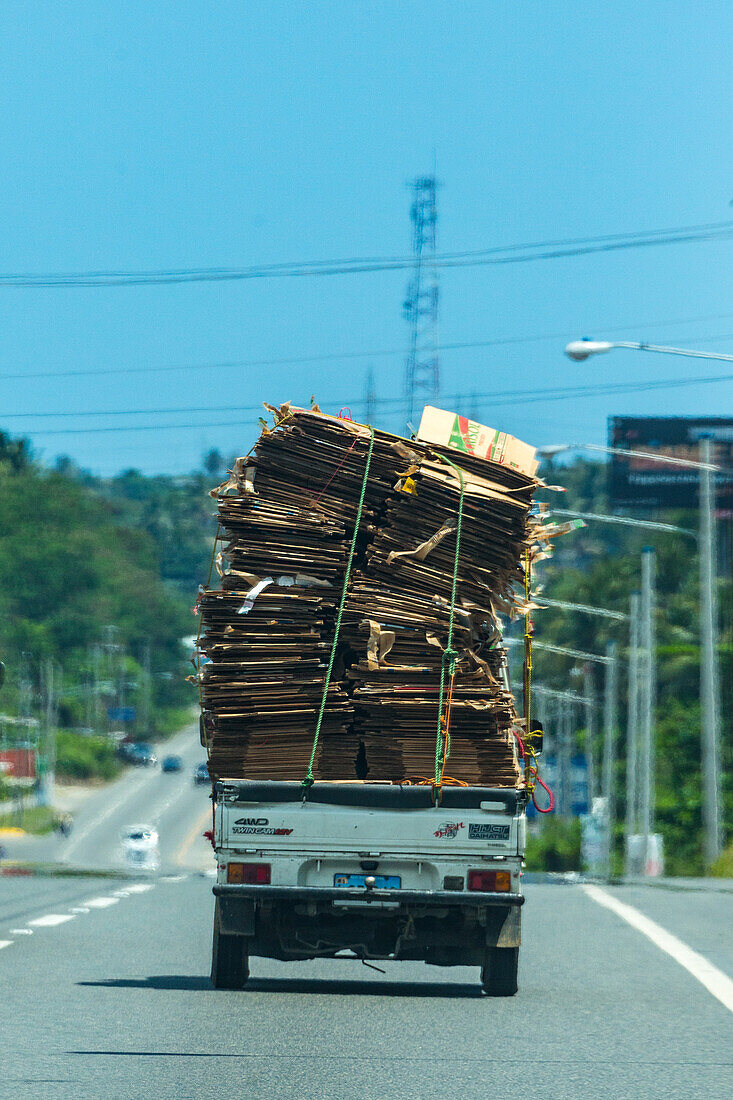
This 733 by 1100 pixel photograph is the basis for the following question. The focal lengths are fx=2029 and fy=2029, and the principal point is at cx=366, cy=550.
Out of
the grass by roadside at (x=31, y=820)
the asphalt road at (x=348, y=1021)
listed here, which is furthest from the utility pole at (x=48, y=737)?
the asphalt road at (x=348, y=1021)

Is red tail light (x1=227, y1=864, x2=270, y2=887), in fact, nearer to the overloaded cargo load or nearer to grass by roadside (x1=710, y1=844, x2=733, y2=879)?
the overloaded cargo load

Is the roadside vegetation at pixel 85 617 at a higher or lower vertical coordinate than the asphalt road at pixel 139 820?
higher

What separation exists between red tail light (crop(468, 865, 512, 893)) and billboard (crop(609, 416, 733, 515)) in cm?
9980

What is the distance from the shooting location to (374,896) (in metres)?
12.4

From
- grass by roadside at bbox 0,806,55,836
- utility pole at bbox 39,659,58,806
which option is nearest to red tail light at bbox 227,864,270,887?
grass by roadside at bbox 0,806,55,836

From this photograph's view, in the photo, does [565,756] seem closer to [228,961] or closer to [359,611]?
[228,961]

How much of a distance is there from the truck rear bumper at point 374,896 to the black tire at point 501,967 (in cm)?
58

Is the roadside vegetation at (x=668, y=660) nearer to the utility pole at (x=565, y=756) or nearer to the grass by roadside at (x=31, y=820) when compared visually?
the utility pole at (x=565, y=756)

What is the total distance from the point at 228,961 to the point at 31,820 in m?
84.1

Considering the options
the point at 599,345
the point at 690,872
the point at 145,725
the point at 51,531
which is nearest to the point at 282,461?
the point at 599,345

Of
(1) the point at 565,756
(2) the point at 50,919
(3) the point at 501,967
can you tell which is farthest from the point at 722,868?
(1) the point at 565,756

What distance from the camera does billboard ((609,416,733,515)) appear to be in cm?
11381

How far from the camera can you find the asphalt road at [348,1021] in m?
8.97

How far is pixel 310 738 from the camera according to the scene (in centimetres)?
1273
